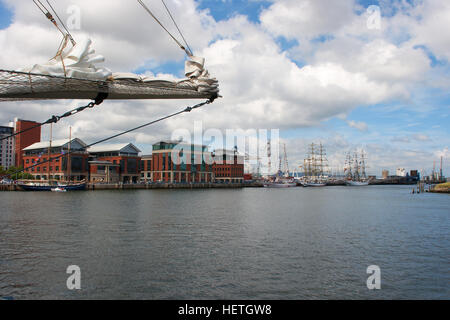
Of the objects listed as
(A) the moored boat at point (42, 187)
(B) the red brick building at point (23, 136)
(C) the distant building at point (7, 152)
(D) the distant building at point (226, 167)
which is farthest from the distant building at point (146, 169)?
(C) the distant building at point (7, 152)

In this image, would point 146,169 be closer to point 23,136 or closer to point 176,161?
point 176,161

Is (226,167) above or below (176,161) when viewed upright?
below

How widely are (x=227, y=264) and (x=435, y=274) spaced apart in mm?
9486

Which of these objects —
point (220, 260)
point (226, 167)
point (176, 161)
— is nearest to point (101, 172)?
point (176, 161)

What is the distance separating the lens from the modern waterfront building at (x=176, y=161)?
13312cm

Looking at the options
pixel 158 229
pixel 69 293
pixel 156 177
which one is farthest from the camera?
pixel 156 177

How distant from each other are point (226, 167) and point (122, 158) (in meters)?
52.5

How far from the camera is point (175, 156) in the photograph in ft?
443

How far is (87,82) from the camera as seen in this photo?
1030 cm

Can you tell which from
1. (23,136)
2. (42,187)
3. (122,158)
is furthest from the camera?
(23,136)

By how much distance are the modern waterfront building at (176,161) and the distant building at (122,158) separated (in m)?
6.51
